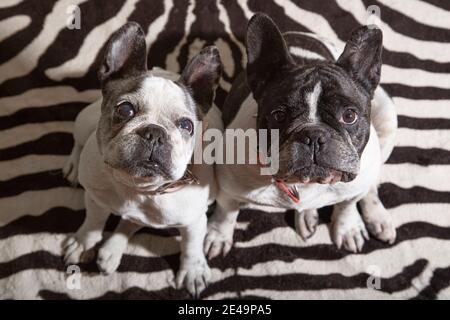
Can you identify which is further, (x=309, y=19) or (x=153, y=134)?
(x=309, y=19)

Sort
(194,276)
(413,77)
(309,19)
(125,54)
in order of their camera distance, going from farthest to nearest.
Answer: (309,19) < (413,77) < (194,276) < (125,54)

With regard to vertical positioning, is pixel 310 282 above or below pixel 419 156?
below

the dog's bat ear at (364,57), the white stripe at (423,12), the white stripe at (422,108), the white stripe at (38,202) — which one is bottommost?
the white stripe at (38,202)

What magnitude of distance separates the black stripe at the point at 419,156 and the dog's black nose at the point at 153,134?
1.80m

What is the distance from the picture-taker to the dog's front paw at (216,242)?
284 centimetres

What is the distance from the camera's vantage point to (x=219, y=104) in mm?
3174

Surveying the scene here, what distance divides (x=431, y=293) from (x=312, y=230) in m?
0.76

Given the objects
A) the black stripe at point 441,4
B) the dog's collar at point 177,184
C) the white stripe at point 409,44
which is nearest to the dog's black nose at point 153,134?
the dog's collar at point 177,184

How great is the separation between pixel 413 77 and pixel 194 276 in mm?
2035

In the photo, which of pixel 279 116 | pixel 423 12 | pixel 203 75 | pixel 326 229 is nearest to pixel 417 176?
pixel 326 229

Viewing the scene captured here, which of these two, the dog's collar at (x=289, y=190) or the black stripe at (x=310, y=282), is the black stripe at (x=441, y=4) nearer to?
the black stripe at (x=310, y=282)

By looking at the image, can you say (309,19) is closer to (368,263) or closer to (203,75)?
(203,75)

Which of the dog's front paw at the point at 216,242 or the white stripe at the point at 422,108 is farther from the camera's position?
the white stripe at the point at 422,108
